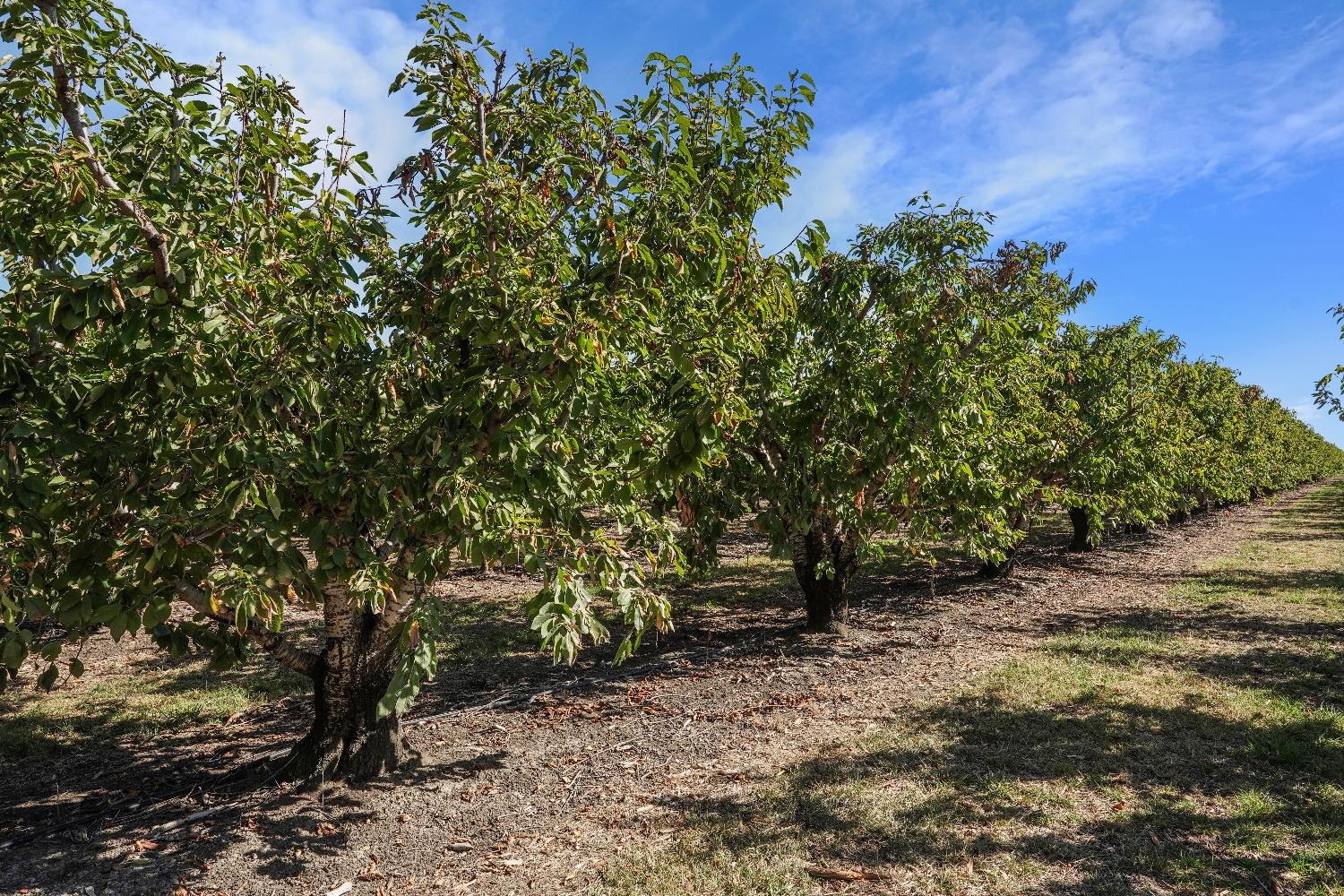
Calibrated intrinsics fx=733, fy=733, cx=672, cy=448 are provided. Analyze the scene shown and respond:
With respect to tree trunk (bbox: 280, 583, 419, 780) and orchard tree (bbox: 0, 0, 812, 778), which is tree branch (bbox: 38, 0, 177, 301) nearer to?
orchard tree (bbox: 0, 0, 812, 778)

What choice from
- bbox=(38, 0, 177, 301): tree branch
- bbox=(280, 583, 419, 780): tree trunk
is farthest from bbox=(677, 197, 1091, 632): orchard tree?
bbox=(38, 0, 177, 301): tree branch

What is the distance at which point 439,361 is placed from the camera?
5355 mm

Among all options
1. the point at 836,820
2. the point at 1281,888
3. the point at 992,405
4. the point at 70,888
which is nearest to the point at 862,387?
the point at 992,405

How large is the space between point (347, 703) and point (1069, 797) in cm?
559

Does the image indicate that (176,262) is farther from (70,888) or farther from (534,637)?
(534,637)

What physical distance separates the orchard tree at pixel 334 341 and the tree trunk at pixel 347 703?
0.02m

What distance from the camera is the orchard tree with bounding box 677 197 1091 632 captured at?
807 centimetres

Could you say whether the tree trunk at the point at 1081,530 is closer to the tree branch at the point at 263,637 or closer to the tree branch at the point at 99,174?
the tree branch at the point at 263,637

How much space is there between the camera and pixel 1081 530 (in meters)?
18.8

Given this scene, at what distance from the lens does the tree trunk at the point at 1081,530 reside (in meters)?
18.4

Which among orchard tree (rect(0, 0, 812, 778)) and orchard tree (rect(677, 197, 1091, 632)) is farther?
orchard tree (rect(677, 197, 1091, 632))

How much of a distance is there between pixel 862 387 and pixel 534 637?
20.2 feet

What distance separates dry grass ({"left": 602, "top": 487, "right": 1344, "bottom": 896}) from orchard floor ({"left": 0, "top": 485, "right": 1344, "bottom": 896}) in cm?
3

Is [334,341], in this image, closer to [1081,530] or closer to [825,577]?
[825,577]
